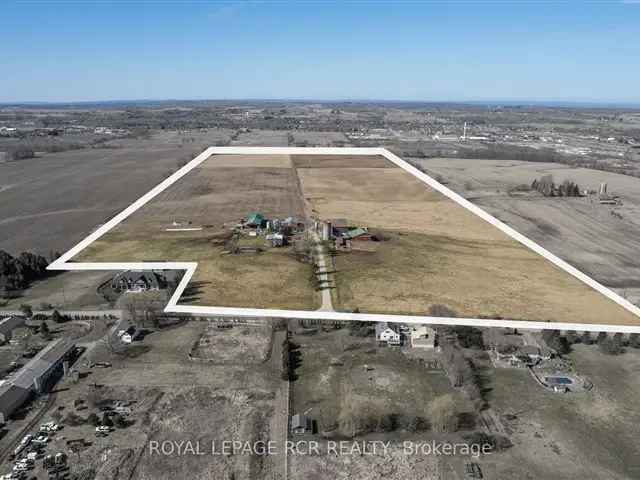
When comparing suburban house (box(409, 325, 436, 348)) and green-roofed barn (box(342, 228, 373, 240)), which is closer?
suburban house (box(409, 325, 436, 348))

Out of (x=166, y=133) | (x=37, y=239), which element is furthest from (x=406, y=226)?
(x=166, y=133)

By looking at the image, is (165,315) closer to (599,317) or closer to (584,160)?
(599,317)

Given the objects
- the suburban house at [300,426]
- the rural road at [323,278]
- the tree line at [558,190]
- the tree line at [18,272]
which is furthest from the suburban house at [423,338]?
the tree line at [558,190]

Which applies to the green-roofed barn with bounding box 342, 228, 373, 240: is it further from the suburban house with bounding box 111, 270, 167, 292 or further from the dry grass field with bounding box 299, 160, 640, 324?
the suburban house with bounding box 111, 270, 167, 292

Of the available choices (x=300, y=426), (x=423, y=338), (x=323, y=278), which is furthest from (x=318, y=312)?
(x=423, y=338)

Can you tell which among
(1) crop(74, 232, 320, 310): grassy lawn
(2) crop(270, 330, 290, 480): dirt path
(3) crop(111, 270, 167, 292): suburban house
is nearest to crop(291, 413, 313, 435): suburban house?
(2) crop(270, 330, 290, 480): dirt path

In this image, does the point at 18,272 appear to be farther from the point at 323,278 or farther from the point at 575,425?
the point at 575,425

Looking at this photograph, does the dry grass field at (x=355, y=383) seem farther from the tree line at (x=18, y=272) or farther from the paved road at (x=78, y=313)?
the tree line at (x=18, y=272)
